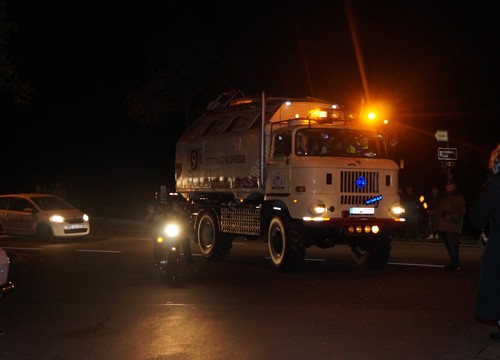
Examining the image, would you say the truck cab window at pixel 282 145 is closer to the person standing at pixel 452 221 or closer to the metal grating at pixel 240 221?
the metal grating at pixel 240 221

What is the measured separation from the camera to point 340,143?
14633 millimetres

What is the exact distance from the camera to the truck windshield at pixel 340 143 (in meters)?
14.4

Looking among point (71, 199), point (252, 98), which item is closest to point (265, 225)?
point (252, 98)

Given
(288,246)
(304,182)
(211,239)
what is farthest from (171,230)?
(211,239)

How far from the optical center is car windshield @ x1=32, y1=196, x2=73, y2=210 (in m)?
22.0

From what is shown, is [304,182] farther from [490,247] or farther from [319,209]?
[490,247]

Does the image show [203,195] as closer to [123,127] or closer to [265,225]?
[265,225]

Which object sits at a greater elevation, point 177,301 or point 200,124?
point 200,124

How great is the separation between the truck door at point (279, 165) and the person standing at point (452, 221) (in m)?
2.99

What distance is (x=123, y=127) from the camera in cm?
5084

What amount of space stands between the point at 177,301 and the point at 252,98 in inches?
283

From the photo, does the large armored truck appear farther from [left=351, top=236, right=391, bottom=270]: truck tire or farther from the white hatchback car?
the white hatchback car

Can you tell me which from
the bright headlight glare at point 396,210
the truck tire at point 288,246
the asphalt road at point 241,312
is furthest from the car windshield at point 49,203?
the bright headlight glare at point 396,210

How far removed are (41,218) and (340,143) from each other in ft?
33.6
